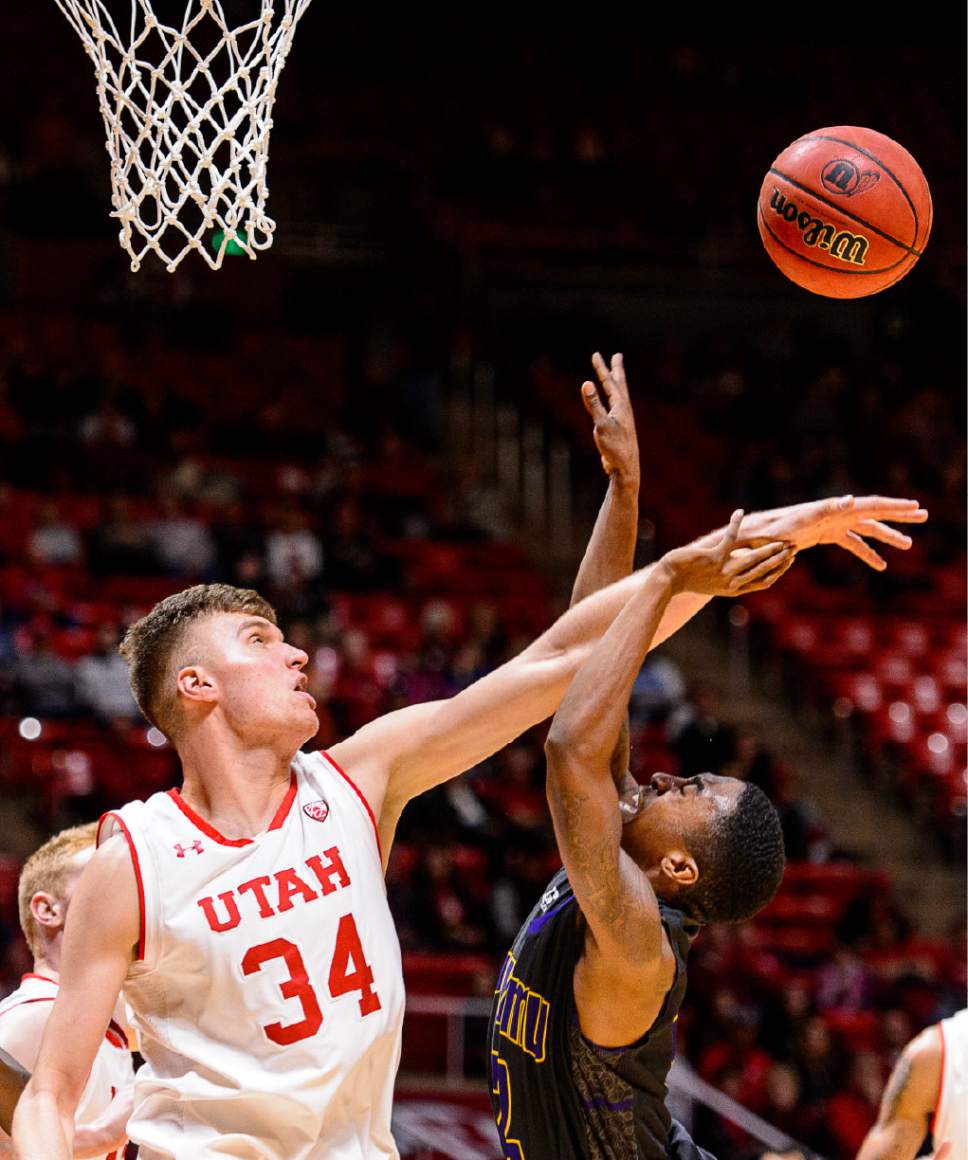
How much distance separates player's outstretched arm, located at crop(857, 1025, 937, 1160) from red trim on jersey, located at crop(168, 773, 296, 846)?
1.90 m

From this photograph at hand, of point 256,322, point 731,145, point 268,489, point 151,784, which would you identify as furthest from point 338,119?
point 151,784

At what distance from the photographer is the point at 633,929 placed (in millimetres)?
2980

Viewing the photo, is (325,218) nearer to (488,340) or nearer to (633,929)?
(488,340)

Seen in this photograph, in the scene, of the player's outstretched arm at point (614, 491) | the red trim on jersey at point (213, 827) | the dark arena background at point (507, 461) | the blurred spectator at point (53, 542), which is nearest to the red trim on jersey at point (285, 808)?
the red trim on jersey at point (213, 827)

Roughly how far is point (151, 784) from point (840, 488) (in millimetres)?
6501

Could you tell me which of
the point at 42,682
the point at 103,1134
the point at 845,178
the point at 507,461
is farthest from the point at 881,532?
the point at 507,461

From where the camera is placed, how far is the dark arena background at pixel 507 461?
9.20 m

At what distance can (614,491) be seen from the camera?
3500 mm

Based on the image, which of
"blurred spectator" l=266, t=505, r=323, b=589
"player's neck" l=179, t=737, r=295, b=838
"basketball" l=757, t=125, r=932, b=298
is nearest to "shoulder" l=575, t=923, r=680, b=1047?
"player's neck" l=179, t=737, r=295, b=838

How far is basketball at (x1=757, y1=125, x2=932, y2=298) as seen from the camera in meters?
4.07

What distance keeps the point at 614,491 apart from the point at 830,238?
1.00 m

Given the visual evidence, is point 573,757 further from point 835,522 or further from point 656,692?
point 656,692

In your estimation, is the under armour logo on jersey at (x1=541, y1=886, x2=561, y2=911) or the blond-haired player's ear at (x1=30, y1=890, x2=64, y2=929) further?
the blond-haired player's ear at (x1=30, y1=890, x2=64, y2=929)

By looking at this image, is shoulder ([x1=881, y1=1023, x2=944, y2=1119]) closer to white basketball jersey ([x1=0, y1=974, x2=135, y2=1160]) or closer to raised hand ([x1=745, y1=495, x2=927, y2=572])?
raised hand ([x1=745, y1=495, x2=927, y2=572])
